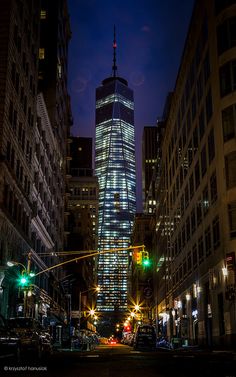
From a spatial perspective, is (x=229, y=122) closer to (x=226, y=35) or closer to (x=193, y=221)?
(x=226, y=35)

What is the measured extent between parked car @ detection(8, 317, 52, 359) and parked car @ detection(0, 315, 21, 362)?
1.18 meters

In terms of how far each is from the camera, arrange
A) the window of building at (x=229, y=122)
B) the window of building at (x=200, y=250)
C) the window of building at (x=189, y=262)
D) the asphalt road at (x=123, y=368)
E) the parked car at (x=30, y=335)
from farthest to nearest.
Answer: the window of building at (x=189, y=262) < the window of building at (x=200, y=250) < the window of building at (x=229, y=122) < the parked car at (x=30, y=335) < the asphalt road at (x=123, y=368)

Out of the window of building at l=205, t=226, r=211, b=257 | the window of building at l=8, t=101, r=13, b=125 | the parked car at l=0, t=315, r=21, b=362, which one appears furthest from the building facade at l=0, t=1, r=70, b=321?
the parked car at l=0, t=315, r=21, b=362

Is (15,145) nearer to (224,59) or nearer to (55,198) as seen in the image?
(224,59)

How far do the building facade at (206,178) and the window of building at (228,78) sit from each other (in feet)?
0.30

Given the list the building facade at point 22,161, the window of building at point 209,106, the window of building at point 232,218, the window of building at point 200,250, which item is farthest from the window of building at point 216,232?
the building facade at point 22,161

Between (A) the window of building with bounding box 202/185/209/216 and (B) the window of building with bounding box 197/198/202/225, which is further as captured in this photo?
(B) the window of building with bounding box 197/198/202/225

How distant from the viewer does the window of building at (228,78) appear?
48.5m

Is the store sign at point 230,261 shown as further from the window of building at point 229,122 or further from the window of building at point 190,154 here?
the window of building at point 190,154

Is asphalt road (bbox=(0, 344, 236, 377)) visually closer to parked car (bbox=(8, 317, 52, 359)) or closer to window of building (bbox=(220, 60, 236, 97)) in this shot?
parked car (bbox=(8, 317, 52, 359))

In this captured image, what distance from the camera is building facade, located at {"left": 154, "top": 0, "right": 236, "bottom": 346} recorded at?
46531 millimetres

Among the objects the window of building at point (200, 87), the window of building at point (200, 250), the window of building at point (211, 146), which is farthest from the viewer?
the window of building at point (200, 87)

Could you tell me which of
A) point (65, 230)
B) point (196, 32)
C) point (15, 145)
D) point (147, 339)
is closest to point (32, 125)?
point (15, 145)

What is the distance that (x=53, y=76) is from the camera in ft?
288
